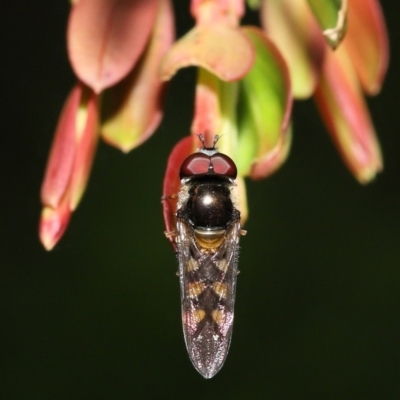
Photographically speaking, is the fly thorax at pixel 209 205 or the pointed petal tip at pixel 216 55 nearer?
the pointed petal tip at pixel 216 55

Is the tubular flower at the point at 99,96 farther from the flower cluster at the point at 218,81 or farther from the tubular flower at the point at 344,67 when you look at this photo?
the tubular flower at the point at 344,67

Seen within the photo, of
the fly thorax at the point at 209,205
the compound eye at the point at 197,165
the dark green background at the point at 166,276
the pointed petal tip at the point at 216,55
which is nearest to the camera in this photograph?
the pointed petal tip at the point at 216,55

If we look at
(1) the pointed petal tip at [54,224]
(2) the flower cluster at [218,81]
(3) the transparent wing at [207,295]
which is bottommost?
(3) the transparent wing at [207,295]

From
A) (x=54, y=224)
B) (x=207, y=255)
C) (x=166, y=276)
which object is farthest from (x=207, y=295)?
(x=166, y=276)

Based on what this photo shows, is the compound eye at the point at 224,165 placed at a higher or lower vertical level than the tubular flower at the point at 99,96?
lower

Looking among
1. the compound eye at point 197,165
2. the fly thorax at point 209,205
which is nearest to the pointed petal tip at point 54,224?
the compound eye at point 197,165

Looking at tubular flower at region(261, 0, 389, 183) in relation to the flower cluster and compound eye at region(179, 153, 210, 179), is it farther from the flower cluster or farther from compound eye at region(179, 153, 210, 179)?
compound eye at region(179, 153, 210, 179)

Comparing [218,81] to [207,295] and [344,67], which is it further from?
[207,295]
